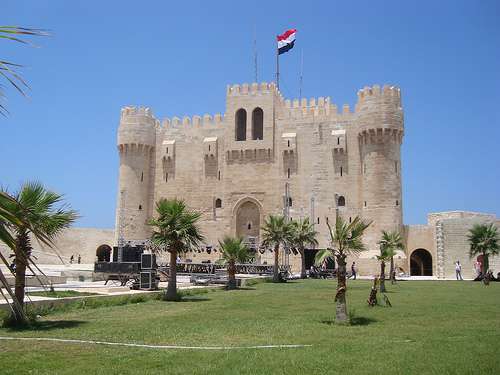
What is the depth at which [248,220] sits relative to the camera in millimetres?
40188

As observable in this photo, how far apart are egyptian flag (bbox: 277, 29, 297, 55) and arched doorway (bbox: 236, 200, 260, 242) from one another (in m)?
12.2

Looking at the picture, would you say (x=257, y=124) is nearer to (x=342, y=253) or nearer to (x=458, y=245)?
(x=458, y=245)

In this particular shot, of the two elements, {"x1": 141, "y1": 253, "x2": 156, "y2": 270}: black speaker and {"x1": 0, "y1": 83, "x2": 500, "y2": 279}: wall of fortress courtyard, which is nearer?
{"x1": 141, "y1": 253, "x2": 156, "y2": 270}: black speaker

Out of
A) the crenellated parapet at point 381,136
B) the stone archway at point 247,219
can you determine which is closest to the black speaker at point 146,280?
the stone archway at point 247,219

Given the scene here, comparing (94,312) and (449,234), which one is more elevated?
(449,234)

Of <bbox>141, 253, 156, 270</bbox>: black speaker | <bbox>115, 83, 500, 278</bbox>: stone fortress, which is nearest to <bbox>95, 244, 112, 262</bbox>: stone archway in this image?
<bbox>115, 83, 500, 278</bbox>: stone fortress

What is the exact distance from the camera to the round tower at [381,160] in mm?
34688

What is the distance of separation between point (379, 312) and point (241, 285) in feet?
35.1

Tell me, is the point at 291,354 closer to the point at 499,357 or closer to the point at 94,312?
the point at 499,357

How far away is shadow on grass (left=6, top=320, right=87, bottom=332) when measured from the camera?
9.26 metres

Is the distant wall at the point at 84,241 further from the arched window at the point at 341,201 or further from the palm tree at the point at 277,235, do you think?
the palm tree at the point at 277,235

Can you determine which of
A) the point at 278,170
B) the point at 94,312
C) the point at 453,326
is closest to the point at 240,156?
the point at 278,170

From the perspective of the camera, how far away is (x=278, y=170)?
127ft

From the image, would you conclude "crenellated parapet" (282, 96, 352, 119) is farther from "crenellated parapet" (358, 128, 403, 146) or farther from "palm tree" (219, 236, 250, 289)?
"palm tree" (219, 236, 250, 289)
